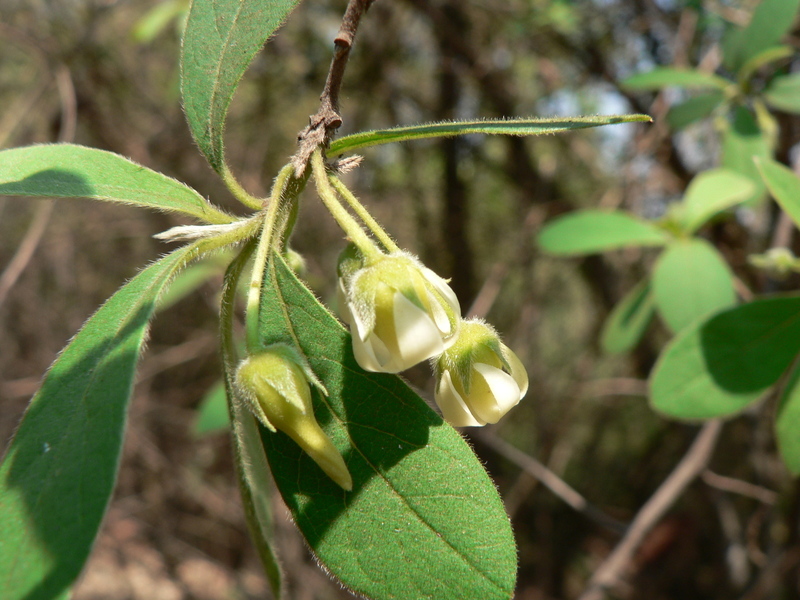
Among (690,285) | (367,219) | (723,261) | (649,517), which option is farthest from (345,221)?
(649,517)

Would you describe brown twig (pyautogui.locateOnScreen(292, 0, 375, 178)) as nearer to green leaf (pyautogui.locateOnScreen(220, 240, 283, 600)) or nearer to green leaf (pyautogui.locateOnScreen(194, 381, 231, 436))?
green leaf (pyautogui.locateOnScreen(220, 240, 283, 600))

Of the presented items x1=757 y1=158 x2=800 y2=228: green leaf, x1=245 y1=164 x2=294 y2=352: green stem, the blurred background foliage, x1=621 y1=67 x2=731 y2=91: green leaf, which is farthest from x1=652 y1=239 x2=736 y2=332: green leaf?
x1=245 y1=164 x2=294 y2=352: green stem

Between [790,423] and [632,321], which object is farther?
[632,321]

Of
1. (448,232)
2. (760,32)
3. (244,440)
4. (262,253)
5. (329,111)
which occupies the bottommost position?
(448,232)

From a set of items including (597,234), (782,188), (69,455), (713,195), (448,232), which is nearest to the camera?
(69,455)

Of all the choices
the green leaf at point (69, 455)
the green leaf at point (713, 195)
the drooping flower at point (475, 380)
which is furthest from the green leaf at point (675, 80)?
the green leaf at point (69, 455)

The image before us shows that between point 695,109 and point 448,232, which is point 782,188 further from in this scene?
point 448,232

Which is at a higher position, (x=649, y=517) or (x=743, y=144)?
(x=743, y=144)

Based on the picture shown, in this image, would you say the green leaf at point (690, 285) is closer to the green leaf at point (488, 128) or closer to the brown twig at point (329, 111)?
the green leaf at point (488, 128)
